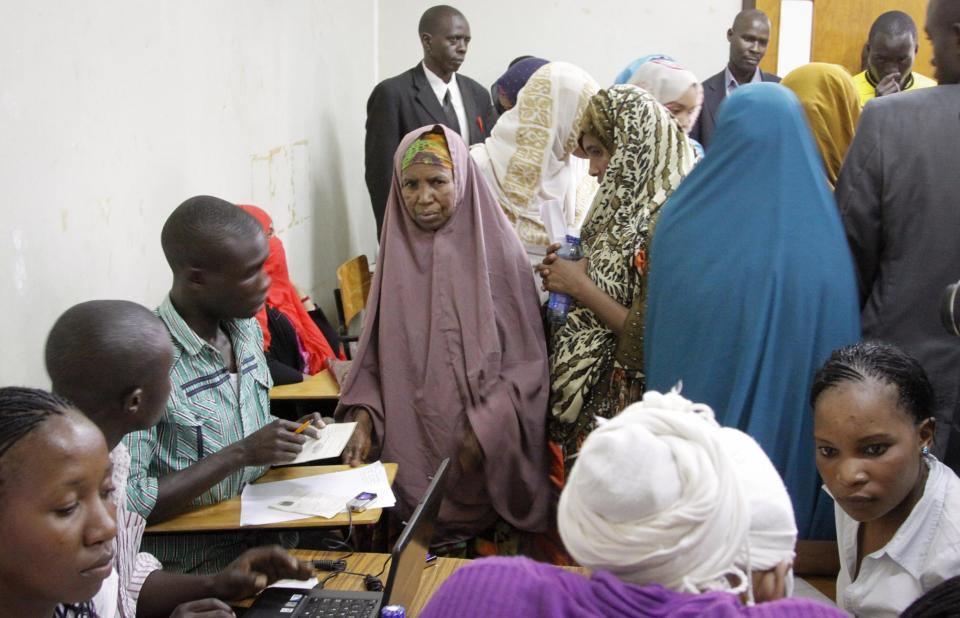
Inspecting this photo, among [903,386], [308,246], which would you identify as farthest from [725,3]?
[903,386]

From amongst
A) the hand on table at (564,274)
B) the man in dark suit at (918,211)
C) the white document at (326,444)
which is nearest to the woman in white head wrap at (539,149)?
the hand on table at (564,274)

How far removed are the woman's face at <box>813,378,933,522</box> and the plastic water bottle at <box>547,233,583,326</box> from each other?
3.65 feet

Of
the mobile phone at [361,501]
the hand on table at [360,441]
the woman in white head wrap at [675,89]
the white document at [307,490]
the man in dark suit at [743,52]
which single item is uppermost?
the man in dark suit at [743,52]

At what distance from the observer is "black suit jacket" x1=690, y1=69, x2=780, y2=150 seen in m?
5.21

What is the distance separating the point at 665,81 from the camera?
11.4 feet

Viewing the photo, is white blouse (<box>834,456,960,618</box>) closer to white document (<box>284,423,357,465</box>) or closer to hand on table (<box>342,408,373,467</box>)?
white document (<box>284,423,357,465</box>)

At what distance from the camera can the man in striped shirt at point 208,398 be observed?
194 cm

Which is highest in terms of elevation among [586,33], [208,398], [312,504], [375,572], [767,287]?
[586,33]

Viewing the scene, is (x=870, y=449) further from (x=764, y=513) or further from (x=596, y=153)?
A: (x=596, y=153)

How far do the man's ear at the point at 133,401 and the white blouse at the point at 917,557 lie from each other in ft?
4.44

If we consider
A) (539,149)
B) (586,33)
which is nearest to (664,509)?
(539,149)

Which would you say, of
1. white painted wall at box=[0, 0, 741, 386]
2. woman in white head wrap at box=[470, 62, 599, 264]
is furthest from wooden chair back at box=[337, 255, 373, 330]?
woman in white head wrap at box=[470, 62, 599, 264]

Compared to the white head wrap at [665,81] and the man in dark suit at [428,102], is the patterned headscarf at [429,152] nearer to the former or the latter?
the white head wrap at [665,81]

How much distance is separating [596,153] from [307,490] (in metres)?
1.30
